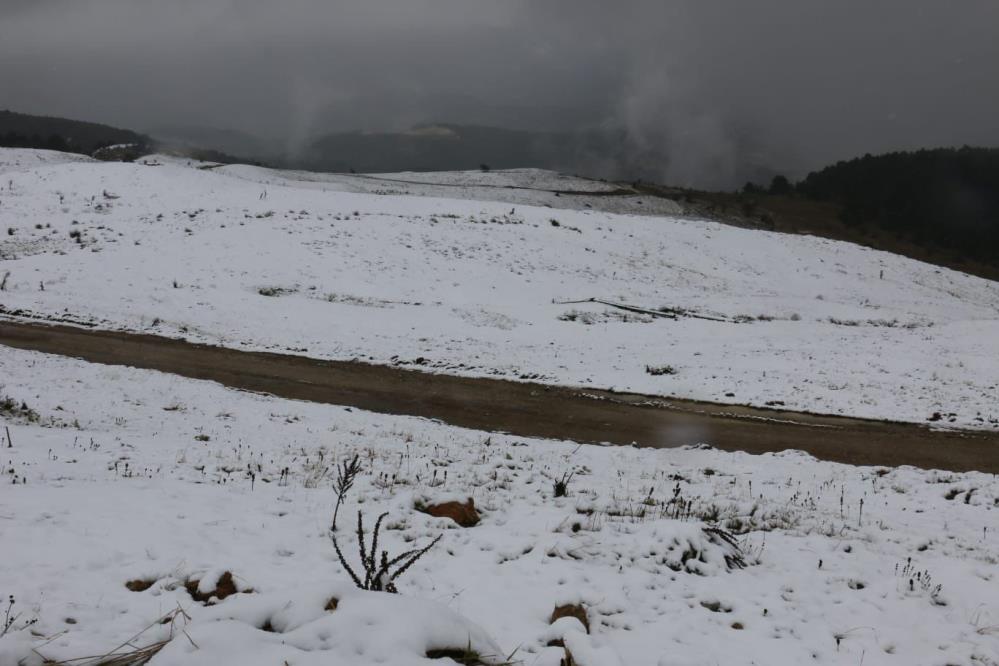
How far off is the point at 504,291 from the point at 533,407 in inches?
543

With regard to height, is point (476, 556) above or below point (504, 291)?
below

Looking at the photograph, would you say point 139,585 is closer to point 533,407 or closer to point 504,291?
point 533,407

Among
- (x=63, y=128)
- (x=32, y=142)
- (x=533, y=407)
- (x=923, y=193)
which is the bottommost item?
(x=533, y=407)

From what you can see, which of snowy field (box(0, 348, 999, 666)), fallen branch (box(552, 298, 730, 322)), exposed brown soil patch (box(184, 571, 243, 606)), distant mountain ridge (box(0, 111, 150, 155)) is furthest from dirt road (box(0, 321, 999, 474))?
distant mountain ridge (box(0, 111, 150, 155))

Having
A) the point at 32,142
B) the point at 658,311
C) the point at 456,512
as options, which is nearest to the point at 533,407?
the point at 456,512

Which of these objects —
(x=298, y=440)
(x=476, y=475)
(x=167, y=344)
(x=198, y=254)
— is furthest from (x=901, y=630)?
(x=198, y=254)

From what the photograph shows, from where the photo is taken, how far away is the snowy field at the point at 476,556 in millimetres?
3467

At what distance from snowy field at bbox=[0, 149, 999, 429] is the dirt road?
1144mm

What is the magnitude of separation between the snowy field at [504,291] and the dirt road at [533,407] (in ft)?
3.75

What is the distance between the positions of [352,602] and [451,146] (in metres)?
201

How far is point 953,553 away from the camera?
7301 millimetres

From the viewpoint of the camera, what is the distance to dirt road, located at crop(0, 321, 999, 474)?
544 inches

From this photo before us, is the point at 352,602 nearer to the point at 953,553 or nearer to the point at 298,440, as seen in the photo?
the point at 953,553

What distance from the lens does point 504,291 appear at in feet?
96.0
